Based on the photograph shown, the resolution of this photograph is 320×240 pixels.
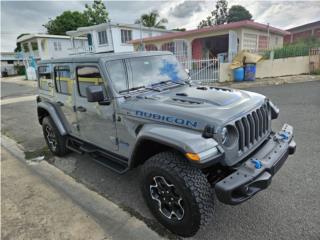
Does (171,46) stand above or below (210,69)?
above

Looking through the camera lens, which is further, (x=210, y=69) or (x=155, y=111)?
(x=210, y=69)

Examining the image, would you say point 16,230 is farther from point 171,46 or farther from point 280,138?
point 171,46

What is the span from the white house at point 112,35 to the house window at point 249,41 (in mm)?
10806

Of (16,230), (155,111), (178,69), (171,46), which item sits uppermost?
(171,46)

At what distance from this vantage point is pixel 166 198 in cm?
236

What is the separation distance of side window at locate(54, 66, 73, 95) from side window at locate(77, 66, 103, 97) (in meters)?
0.29

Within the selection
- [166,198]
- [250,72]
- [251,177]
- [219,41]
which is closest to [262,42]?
[219,41]

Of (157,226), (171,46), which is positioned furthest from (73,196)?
(171,46)

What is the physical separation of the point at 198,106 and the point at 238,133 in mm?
485

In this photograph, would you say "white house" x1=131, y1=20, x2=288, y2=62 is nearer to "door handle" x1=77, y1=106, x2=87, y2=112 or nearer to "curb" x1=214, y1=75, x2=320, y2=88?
"curb" x1=214, y1=75, x2=320, y2=88

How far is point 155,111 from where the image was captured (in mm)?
2398

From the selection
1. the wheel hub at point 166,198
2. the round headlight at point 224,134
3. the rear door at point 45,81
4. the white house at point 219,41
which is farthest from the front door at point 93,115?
the white house at point 219,41

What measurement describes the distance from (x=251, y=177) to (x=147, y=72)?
1922mm

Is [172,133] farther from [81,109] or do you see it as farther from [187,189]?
[81,109]
